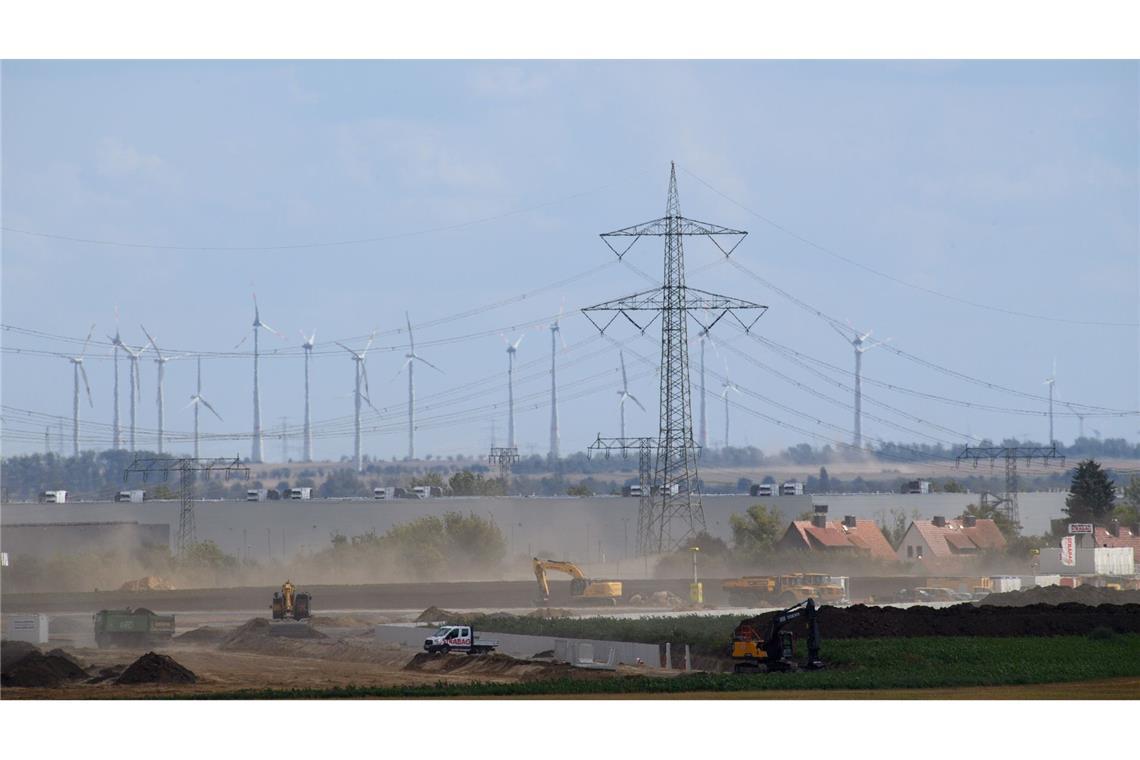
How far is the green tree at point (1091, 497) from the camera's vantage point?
529ft

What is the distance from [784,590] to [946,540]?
4900 centimetres

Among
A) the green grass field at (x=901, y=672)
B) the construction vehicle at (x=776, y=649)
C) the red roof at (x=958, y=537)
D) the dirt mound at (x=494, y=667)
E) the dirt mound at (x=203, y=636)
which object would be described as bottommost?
the dirt mound at (x=203, y=636)

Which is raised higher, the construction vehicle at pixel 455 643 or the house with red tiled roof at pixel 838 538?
the house with red tiled roof at pixel 838 538

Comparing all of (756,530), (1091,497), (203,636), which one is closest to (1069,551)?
(1091,497)

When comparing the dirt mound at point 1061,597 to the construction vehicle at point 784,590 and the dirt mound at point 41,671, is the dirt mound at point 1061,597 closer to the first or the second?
the construction vehicle at point 784,590

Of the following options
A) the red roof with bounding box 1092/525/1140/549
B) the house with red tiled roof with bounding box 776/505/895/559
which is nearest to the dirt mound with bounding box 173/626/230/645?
the house with red tiled roof with bounding box 776/505/895/559

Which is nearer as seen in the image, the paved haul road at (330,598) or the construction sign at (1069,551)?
the paved haul road at (330,598)

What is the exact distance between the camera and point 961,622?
76438 millimetres

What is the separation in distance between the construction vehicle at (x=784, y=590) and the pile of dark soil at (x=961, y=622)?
2888cm

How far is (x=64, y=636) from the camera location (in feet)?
303

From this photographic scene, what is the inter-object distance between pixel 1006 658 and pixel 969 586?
57.9 m

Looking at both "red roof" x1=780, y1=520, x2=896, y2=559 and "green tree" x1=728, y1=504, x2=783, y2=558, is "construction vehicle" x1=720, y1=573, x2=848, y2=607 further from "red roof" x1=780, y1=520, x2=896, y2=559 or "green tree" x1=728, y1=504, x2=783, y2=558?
"red roof" x1=780, y1=520, x2=896, y2=559

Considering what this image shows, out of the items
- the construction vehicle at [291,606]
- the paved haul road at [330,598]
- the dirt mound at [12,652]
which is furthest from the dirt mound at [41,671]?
the paved haul road at [330,598]

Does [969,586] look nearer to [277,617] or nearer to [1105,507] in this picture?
[1105,507]
